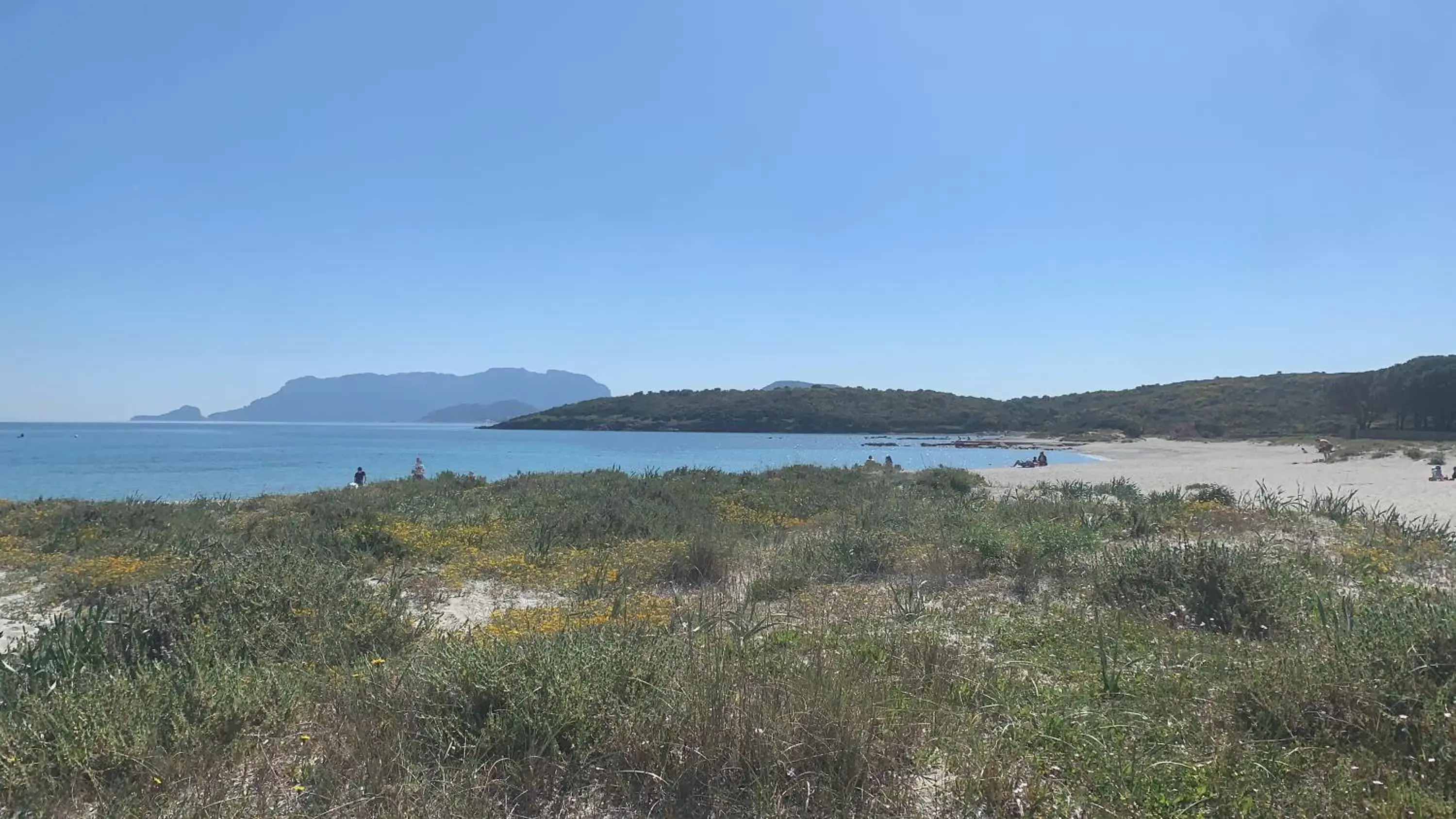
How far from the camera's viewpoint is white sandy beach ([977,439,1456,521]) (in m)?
19.8

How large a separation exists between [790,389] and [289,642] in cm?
14160

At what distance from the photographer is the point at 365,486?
23.1m

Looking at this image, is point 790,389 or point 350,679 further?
point 790,389

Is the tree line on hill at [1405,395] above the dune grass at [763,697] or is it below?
above

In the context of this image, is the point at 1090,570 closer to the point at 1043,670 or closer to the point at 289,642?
the point at 1043,670

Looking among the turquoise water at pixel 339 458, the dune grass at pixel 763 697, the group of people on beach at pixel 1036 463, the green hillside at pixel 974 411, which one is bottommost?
the turquoise water at pixel 339 458

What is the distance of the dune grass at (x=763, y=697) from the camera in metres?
3.19

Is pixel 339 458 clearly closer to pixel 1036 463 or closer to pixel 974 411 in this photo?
pixel 1036 463

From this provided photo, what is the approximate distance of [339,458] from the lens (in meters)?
62.2

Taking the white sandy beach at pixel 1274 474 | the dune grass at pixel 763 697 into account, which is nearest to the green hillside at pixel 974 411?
the white sandy beach at pixel 1274 474

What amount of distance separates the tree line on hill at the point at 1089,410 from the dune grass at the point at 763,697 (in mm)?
71250

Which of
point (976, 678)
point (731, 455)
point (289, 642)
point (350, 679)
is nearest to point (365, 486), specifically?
point (289, 642)

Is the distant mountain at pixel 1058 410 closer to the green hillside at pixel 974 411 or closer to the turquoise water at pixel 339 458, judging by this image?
the green hillside at pixel 974 411

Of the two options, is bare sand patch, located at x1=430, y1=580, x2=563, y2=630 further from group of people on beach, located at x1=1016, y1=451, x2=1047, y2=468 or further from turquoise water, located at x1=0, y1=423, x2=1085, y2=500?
group of people on beach, located at x1=1016, y1=451, x2=1047, y2=468
